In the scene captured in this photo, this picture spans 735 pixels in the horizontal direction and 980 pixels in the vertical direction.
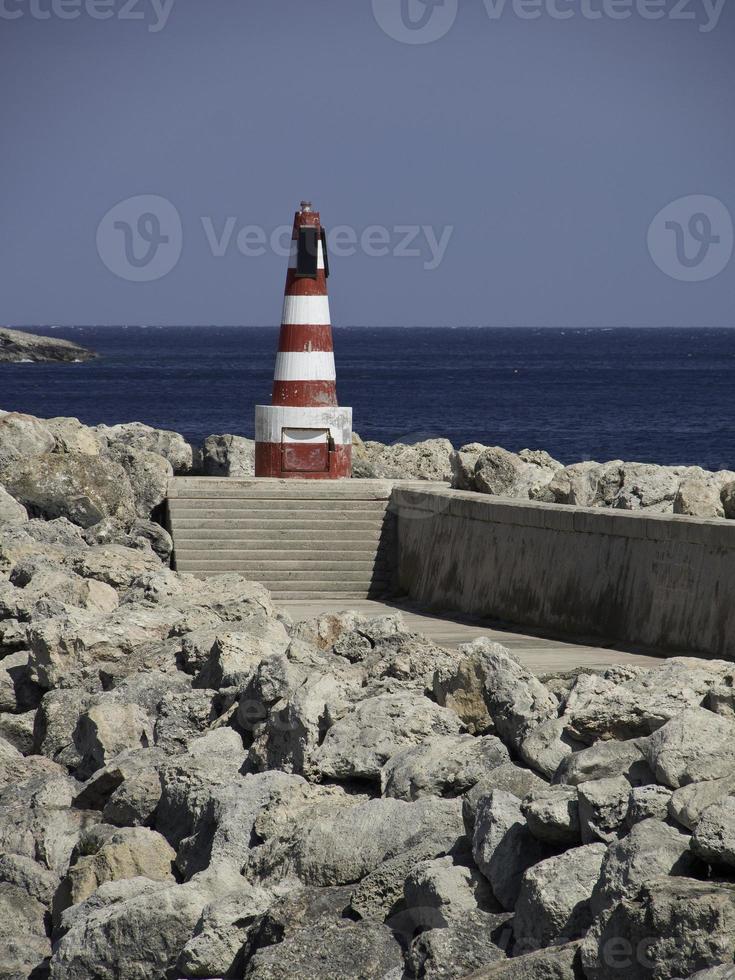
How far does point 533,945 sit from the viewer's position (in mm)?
4676

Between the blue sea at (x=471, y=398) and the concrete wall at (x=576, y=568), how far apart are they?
82.0ft

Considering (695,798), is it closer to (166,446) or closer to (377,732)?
(377,732)

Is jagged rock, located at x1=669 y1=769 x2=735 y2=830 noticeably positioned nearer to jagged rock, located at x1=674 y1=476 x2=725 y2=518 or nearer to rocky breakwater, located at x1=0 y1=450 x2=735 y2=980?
rocky breakwater, located at x1=0 y1=450 x2=735 y2=980

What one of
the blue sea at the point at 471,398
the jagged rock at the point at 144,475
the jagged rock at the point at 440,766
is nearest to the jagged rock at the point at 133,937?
the jagged rock at the point at 440,766

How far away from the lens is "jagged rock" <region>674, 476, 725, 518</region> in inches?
383

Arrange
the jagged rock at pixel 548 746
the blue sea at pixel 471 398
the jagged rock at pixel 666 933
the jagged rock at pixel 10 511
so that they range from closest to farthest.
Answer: the jagged rock at pixel 666 933
the jagged rock at pixel 548 746
the jagged rock at pixel 10 511
the blue sea at pixel 471 398

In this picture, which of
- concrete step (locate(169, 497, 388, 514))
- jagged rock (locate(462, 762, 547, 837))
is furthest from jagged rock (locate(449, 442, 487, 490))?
jagged rock (locate(462, 762, 547, 837))

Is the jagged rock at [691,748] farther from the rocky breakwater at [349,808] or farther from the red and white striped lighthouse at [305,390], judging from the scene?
the red and white striped lighthouse at [305,390]

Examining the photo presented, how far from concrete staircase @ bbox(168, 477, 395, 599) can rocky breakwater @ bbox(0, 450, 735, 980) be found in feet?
11.4

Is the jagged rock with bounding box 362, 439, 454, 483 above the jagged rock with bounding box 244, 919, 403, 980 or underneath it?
above

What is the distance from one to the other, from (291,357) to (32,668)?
563 centimetres

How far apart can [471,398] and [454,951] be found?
2637 inches

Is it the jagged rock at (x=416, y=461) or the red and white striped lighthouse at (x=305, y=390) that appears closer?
the red and white striped lighthouse at (x=305, y=390)

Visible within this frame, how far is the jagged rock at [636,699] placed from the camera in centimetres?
591
